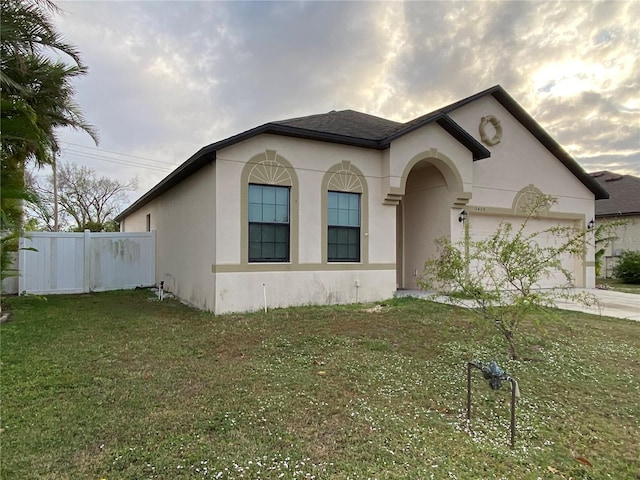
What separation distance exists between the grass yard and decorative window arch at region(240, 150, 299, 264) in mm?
2294

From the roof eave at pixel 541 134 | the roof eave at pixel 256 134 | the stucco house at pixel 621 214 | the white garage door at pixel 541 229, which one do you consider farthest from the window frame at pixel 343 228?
the stucco house at pixel 621 214

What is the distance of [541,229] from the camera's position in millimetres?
12984

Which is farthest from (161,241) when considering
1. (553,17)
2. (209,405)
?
(553,17)

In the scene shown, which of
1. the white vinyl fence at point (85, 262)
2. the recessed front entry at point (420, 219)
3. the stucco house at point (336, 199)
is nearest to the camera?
the stucco house at point (336, 199)

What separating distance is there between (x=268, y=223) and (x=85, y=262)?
7961 mm

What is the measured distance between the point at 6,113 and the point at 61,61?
4980 millimetres

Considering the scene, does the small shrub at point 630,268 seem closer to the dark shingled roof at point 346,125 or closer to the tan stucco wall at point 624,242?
the tan stucco wall at point 624,242

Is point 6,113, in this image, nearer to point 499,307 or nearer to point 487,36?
point 499,307

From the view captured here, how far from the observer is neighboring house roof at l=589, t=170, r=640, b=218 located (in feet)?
70.0

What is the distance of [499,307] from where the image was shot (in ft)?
16.2

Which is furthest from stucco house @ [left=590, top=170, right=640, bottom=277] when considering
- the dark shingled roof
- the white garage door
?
the dark shingled roof

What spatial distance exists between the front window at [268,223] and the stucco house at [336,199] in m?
0.02

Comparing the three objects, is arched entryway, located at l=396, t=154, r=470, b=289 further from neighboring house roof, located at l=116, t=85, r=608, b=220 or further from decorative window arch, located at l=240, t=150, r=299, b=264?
decorative window arch, located at l=240, t=150, r=299, b=264

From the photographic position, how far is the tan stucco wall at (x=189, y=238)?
840 centimetres
